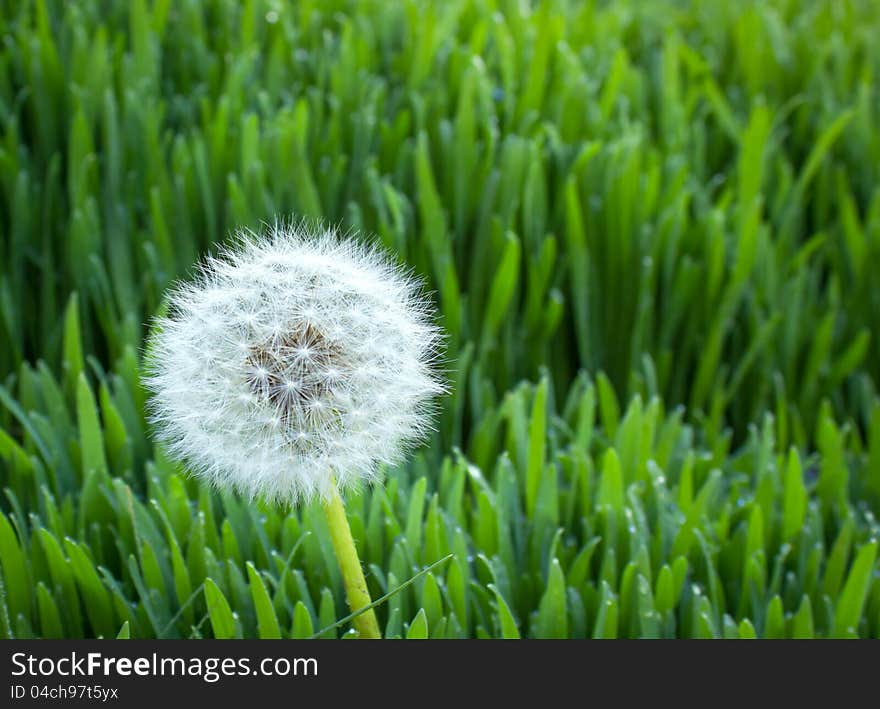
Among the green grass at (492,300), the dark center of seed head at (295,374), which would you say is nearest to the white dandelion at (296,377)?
the dark center of seed head at (295,374)

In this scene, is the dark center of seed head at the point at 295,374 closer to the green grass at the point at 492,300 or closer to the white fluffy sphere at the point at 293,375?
the white fluffy sphere at the point at 293,375

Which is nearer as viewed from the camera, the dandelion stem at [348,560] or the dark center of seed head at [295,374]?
the dark center of seed head at [295,374]

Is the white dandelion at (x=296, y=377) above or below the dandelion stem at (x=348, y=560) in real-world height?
above

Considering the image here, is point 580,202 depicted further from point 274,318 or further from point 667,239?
point 274,318

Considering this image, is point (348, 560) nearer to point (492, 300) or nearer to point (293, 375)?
point (293, 375)

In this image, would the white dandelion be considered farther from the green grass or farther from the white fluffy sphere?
the green grass

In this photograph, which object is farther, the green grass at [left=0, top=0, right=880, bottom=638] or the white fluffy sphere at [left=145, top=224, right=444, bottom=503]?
the green grass at [left=0, top=0, right=880, bottom=638]

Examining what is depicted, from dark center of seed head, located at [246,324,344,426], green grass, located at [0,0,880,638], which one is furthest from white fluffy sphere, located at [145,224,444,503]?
green grass, located at [0,0,880,638]
